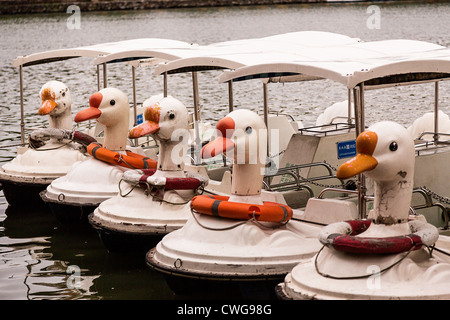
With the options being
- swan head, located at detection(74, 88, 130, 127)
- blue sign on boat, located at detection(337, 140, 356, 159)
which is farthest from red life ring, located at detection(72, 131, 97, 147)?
blue sign on boat, located at detection(337, 140, 356, 159)

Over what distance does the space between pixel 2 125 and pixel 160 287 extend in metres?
13.3

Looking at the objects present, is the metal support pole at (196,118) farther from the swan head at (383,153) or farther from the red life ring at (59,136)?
the swan head at (383,153)

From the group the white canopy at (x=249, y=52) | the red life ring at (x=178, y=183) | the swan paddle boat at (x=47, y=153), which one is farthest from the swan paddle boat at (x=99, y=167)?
the red life ring at (x=178, y=183)

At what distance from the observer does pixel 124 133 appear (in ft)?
37.2

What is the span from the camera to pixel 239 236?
8273mm

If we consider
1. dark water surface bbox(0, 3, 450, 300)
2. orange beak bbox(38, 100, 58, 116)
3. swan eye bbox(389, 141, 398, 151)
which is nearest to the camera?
swan eye bbox(389, 141, 398, 151)

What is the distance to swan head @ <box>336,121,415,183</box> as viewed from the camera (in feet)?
23.0

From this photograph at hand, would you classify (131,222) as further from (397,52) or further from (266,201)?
(397,52)

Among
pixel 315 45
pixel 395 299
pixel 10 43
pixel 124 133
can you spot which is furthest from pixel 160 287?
pixel 10 43

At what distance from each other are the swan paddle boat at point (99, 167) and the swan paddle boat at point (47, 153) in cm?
88

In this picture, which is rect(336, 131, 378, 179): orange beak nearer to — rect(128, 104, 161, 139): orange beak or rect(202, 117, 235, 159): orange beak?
rect(202, 117, 235, 159): orange beak

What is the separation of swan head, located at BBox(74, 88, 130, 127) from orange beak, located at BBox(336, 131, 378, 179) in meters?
4.61

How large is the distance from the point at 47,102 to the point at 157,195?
3376 mm

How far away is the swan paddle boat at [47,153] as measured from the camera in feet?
40.1
